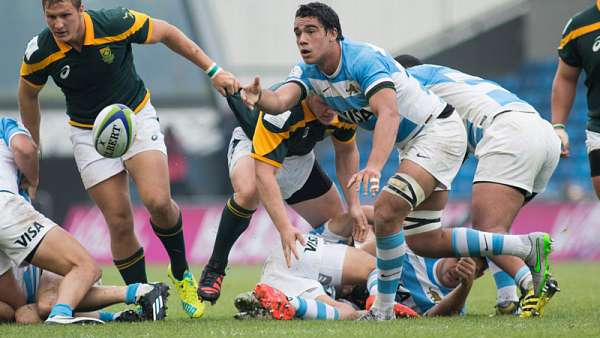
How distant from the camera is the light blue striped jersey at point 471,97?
685cm

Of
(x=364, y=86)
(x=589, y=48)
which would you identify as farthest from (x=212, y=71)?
(x=589, y=48)

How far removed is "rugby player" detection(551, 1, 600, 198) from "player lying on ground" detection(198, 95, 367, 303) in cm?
151

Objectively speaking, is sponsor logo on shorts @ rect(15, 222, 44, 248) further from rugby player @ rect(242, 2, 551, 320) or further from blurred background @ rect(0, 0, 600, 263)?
blurred background @ rect(0, 0, 600, 263)

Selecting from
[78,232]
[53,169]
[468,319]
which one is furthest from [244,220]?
[53,169]

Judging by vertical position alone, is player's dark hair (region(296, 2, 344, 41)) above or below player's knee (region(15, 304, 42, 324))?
above

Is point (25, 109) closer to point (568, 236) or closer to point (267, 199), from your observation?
point (267, 199)

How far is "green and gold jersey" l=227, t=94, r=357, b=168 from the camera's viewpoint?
273 inches

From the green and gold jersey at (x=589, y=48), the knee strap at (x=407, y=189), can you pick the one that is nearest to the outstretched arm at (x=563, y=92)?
the green and gold jersey at (x=589, y=48)

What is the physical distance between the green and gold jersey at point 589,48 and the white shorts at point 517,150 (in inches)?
20.6

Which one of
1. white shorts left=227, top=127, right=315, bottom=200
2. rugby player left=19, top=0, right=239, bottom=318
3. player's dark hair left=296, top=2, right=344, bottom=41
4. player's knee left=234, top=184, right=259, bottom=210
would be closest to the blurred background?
white shorts left=227, top=127, right=315, bottom=200

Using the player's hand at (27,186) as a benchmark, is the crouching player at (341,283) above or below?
below

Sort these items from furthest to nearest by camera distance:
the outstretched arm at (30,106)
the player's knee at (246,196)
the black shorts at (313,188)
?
the black shorts at (313,188), the player's knee at (246,196), the outstretched arm at (30,106)

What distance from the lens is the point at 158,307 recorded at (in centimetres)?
652

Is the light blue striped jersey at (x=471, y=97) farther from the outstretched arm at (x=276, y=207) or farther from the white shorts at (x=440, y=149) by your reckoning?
the outstretched arm at (x=276, y=207)
